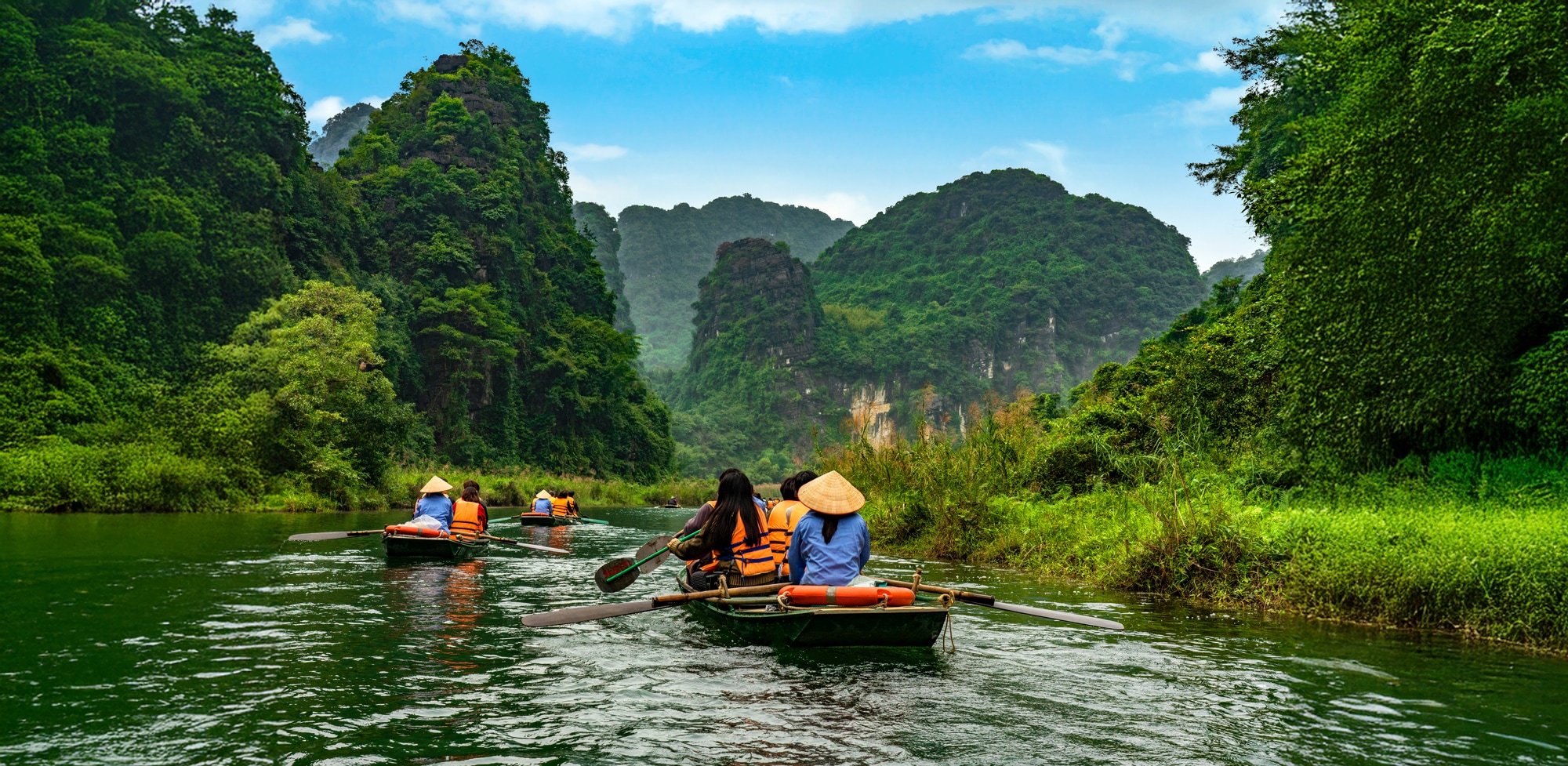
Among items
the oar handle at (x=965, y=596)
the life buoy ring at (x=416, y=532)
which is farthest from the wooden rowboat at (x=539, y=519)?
the oar handle at (x=965, y=596)

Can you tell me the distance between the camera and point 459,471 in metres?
46.5

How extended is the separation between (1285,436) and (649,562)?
10.5 m

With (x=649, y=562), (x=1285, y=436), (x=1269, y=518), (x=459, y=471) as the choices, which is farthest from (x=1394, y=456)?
(x=459, y=471)

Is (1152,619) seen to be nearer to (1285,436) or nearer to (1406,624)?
(1406,624)

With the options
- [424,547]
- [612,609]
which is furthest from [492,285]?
[612,609]

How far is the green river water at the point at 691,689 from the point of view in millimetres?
5293

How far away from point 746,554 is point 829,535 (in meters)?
1.45

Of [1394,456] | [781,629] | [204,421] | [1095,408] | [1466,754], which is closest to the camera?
[1466,754]

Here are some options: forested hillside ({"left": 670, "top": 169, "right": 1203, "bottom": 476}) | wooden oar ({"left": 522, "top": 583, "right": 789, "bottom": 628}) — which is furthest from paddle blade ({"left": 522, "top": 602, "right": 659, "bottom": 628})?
forested hillside ({"left": 670, "top": 169, "right": 1203, "bottom": 476})

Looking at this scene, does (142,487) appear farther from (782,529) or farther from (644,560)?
(782,529)

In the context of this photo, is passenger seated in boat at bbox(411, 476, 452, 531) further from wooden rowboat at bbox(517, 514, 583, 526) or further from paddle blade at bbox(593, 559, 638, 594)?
wooden rowboat at bbox(517, 514, 583, 526)

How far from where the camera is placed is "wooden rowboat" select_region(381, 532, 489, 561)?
14492mm

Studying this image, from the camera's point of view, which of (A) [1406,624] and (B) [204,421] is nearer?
(A) [1406,624]

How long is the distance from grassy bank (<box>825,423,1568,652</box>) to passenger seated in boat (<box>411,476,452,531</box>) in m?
8.20
